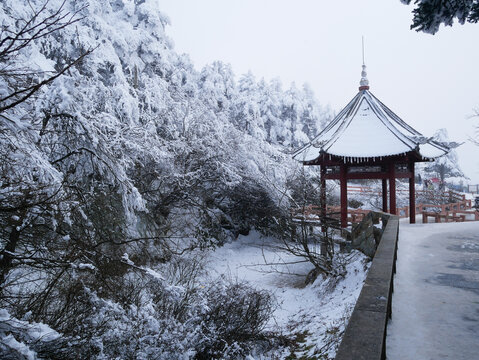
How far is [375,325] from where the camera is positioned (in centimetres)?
197

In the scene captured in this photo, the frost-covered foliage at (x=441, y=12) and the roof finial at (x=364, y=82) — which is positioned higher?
the roof finial at (x=364, y=82)

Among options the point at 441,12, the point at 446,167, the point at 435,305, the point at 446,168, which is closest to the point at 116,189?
the point at 435,305

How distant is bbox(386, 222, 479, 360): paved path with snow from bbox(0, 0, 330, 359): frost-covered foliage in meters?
2.79

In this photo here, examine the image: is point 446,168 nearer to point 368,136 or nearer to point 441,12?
point 368,136

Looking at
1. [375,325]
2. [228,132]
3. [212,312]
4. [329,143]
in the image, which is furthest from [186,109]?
[375,325]

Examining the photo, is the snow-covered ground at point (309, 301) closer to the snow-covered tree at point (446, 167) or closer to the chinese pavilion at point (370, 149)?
the chinese pavilion at point (370, 149)

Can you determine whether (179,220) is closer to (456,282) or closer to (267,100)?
(456,282)

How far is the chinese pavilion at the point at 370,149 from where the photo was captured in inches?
412

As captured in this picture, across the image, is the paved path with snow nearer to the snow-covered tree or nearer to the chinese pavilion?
the chinese pavilion

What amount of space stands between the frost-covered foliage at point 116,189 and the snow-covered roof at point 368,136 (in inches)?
142

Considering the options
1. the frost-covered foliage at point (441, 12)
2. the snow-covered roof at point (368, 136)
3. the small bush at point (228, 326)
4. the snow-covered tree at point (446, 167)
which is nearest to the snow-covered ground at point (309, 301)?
the small bush at point (228, 326)

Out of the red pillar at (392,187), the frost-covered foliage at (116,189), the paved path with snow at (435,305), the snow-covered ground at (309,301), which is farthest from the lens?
the red pillar at (392,187)

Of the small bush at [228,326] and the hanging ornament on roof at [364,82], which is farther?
the hanging ornament on roof at [364,82]

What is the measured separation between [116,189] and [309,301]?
564 centimetres
